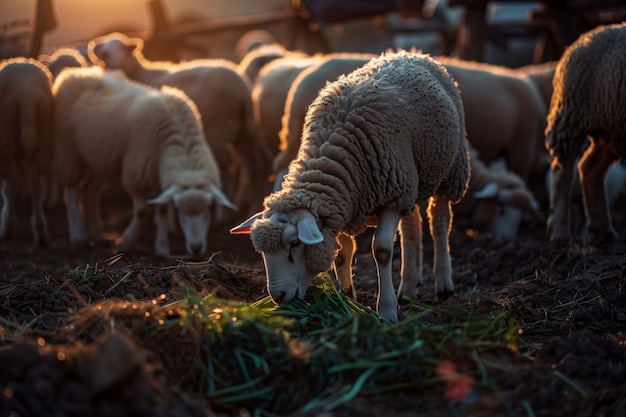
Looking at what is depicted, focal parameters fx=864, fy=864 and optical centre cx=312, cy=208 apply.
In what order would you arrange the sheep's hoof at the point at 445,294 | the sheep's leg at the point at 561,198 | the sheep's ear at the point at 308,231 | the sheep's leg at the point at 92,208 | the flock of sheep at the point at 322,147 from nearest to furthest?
the sheep's ear at the point at 308,231
the flock of sheep at the point at 322,147
the sheep's hoof at the point at 445,294
the sheep's leg at the point at 561,198
the sheep's leg at the point at 92,208

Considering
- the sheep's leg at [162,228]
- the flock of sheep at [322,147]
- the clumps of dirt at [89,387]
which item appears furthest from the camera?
the sheep's leg at [162,228]

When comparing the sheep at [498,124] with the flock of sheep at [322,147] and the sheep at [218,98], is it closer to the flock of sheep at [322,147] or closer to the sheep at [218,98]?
the flock of sheep at [322,147]

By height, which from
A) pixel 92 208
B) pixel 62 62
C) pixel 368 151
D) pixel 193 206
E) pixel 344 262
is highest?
pixel 368 151

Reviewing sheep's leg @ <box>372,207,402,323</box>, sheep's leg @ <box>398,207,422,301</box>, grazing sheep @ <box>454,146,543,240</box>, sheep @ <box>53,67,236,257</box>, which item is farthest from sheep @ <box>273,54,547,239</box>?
sheep's leg @ <box>372,207,402,323</box>

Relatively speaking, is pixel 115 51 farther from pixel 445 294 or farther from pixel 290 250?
pixel 290 250

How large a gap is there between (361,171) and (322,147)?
27 centimetres

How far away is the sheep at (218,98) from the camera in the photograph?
34.0 feet

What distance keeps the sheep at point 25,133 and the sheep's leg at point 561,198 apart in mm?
5106

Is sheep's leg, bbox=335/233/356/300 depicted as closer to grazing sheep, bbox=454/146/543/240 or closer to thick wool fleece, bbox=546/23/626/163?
thick wool fleece, bbox=546/23/626/163

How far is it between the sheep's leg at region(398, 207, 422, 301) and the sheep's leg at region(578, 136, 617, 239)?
2074 millimetres

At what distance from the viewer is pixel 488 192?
963 centimetres

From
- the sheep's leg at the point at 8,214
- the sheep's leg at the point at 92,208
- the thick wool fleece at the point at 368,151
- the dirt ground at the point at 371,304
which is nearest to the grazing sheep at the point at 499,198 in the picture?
the dirt ground at the point at 371,304

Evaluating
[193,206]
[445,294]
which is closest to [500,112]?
[193,206]

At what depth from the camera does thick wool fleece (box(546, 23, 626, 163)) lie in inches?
271
